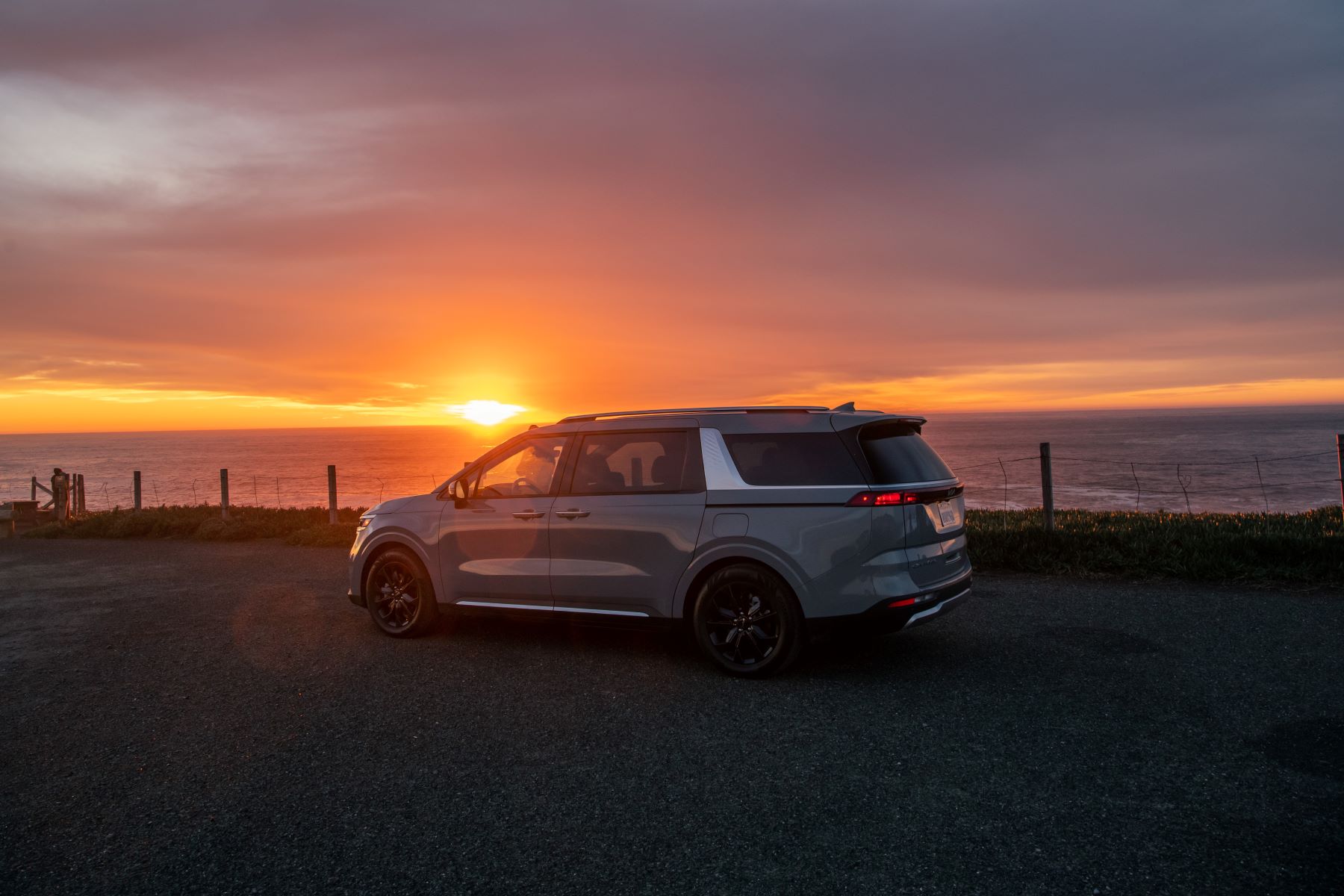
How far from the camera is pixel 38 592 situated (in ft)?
34.1

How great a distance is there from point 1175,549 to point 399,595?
8.54 metres

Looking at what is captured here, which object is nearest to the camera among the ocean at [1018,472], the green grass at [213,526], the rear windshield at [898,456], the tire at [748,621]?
the rear windshield at [898,456]

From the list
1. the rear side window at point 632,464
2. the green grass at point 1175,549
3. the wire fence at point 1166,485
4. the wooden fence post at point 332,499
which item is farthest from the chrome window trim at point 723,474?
the wire fence at point 1166,485

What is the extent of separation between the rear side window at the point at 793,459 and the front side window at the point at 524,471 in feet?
5.16

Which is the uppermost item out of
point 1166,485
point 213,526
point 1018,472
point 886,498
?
point 886,498

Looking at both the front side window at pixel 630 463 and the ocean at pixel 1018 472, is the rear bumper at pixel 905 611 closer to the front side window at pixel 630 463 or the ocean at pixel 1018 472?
the front side window at pixel 630 463

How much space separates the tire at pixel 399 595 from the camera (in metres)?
7.34

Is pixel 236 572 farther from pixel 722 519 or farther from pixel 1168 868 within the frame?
pixel 1168 868

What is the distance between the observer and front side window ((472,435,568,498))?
692cm

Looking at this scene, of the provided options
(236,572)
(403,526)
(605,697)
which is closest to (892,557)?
(605,697)

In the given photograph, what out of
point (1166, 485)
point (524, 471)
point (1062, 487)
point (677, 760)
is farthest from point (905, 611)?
point (1166, 485)

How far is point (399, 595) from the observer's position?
24.7ft

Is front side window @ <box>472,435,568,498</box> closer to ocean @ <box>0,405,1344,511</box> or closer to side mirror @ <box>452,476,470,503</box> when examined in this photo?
side mirror @ <box>452,476,470,503</box>

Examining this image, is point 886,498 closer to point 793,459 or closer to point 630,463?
point 793,459
